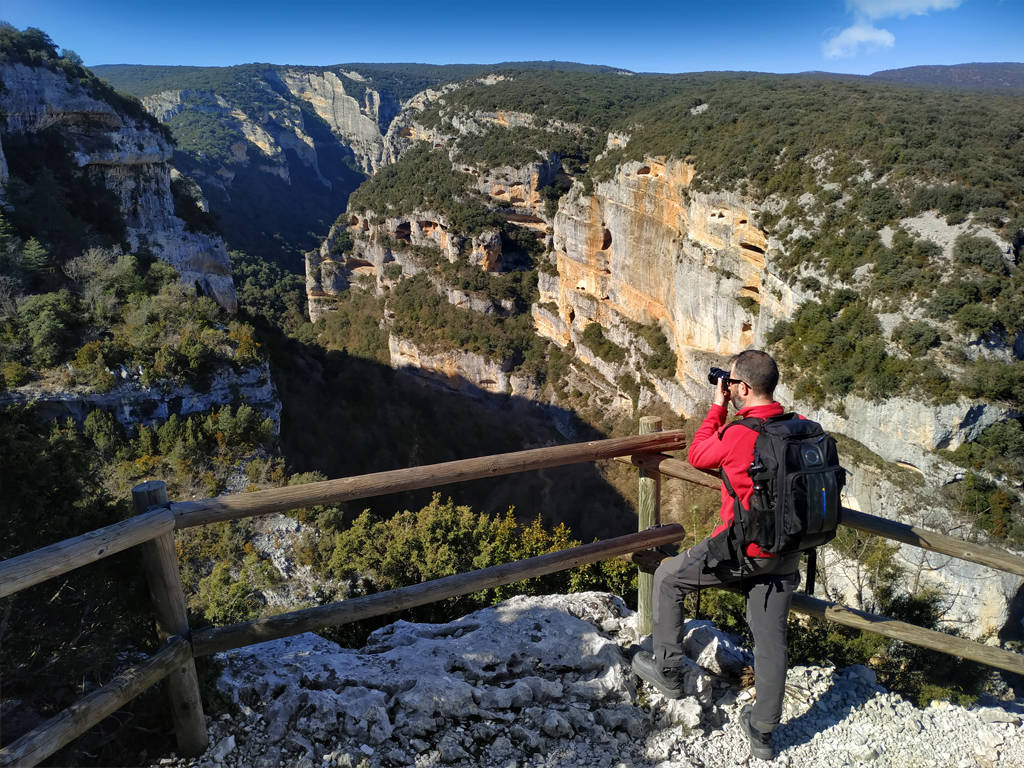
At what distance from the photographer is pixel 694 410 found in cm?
3222

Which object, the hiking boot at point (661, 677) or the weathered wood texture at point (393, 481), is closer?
the weathered wood texture at point (393, 481)

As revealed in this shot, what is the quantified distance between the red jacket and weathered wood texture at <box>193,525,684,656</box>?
801 millimetres

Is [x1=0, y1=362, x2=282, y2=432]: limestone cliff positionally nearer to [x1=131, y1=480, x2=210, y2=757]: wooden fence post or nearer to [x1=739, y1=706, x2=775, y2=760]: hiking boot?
[x1=131, y1=480, x2=210, y2=757]: wooden fence post

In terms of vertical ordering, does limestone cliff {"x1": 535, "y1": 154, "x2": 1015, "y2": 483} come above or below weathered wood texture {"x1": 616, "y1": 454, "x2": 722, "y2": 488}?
below

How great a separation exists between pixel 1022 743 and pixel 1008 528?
15674 mm

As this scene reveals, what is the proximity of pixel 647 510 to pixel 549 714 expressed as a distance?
4.11ft

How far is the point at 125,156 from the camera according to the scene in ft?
92.9

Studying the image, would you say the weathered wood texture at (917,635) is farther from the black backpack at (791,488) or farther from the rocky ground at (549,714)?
the black backpack at (791,488)

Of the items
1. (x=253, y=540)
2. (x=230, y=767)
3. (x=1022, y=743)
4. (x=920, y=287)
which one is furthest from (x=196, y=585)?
(x=920, y=287)

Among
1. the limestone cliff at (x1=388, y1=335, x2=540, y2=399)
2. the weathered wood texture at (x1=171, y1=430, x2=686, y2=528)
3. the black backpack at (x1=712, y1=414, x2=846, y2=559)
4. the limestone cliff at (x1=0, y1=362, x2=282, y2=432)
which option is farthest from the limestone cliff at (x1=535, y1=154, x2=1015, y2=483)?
the limestone cliff at (x1=0, y1=362, x2=282, y2=432)

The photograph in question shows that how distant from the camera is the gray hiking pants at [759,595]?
Answer: 2926 mm

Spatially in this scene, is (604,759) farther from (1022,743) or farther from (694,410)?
(694,410)

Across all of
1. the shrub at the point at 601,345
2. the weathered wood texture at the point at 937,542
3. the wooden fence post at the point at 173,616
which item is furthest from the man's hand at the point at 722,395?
the shrub at the point at 601,345

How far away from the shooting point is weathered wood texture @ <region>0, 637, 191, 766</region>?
7.02 feet
